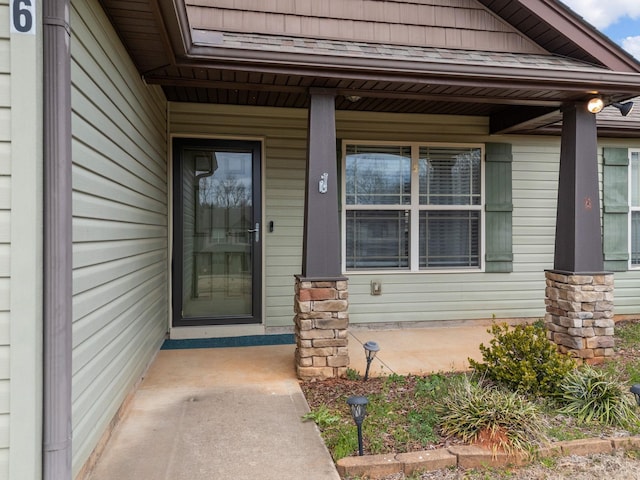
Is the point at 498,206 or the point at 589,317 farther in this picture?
the point at 498,206

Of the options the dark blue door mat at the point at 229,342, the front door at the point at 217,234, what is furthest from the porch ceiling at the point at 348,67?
the dark blue door mat at the point at 229,342

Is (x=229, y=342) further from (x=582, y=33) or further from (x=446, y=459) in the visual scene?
(x=582, y=33)

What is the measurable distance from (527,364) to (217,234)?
3150 millimetres

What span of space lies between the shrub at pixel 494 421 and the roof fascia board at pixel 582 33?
319 cm

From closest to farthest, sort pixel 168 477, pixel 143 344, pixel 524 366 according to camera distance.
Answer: pixel 168 477 → pixel 524 366 → pixel 143 344

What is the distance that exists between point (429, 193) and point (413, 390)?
255 centimetres

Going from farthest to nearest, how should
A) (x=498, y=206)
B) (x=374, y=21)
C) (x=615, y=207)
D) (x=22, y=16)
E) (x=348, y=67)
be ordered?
(x=615, y=207)
(x=498, y=206)
(x=374, y=21)
(x=348, y=67)
(x=22, y=16)

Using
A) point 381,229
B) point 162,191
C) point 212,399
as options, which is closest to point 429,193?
point 381,229

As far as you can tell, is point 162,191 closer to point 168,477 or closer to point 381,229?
point 381,229

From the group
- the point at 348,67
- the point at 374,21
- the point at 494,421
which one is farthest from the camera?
the point at 374,21

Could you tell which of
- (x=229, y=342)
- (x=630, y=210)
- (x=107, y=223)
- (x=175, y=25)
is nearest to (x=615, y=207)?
(x=630, y=210)

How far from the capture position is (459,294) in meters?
4.97

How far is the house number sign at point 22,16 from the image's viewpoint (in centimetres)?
150

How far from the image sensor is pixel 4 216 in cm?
150
